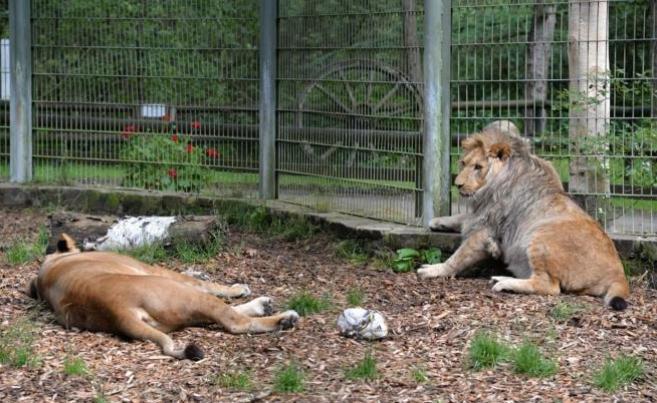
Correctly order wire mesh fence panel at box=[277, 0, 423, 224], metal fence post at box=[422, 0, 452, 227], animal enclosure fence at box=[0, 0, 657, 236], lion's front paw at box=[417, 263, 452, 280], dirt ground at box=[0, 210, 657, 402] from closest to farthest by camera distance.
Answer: dirt ground at box=[0, 210, 657, 402] → lion's front paw at box=[417, 263, 452, 280] → animal enclosure fence at box=[0, 0, 657, 236] → metal fence post at box=[422, 0, 452, 227] → wire mesh fence panel at box=[277, 0, 423, 224]

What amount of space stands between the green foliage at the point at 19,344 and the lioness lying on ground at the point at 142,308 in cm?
24

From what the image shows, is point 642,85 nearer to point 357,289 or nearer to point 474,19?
point 474,19

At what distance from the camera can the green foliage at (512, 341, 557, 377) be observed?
6.30 metres

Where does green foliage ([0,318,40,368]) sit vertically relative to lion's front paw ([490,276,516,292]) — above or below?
below

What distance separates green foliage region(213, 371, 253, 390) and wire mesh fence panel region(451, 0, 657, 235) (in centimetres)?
398

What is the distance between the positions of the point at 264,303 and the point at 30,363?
1678 mm

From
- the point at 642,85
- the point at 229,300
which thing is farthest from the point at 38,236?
the point at 642,85

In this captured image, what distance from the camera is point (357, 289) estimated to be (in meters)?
8.52

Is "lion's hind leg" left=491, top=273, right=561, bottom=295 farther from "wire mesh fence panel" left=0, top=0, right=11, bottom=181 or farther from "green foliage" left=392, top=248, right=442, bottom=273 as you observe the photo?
"wire mesh fence panel" left=0, top=0, right=11, bottom=181

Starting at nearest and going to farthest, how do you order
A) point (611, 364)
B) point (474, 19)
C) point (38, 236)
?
point (611, 364)
point (474, 19)
point (38, 236)

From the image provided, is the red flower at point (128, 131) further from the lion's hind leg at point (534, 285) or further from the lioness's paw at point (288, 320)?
the lioness's paw at point (288, 320)

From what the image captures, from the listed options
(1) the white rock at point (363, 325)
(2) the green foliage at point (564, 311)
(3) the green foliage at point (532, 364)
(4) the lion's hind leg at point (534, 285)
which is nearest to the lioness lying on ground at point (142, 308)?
(1) the white rock at point (363, 325)

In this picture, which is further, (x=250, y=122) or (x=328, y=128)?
(x=250, y=122)

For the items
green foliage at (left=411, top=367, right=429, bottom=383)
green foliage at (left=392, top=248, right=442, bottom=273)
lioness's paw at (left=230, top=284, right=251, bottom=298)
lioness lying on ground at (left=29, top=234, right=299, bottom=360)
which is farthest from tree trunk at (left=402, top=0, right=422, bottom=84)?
green foliage at (left=411, top=367, right=429, bottom=383)
